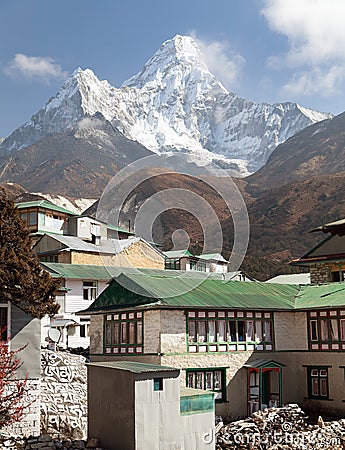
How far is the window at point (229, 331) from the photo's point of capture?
28.3 meters

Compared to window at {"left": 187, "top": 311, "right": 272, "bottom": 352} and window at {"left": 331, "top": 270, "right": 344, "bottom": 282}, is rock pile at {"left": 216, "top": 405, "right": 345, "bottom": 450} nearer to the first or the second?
window at {"left": 187, "top": 311, "right": 272, "bottom": 352}

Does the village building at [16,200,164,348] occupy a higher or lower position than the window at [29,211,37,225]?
lower

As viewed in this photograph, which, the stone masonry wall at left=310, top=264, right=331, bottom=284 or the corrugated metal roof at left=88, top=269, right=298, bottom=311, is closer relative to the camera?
the corrugated metal roof at left=88, top=269, right=298, bottom=311

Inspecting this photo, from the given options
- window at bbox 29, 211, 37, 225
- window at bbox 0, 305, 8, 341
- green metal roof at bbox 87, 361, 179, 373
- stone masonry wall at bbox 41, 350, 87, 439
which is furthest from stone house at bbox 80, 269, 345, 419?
window at bbox 29, 211, 37, 225

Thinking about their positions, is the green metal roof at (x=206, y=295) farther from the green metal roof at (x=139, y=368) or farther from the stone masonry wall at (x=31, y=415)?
the stone masonry wall at (x=31, y=415)

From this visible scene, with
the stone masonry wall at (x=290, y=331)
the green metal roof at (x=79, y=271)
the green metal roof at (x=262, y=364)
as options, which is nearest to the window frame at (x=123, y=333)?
the green metal roof at (x=262, y=364)

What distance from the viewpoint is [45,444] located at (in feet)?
71.6

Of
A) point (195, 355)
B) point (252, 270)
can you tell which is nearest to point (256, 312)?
point (195, 355)

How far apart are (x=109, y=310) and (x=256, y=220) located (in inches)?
4024

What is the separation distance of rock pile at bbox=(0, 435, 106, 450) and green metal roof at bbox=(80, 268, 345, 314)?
7.07 meters

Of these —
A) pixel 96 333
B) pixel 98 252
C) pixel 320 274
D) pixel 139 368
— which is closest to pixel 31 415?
pixel 139 368

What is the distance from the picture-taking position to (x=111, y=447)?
20859 mm

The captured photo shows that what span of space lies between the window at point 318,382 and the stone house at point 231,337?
46 mm

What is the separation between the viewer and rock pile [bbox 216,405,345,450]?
77.1 feet
